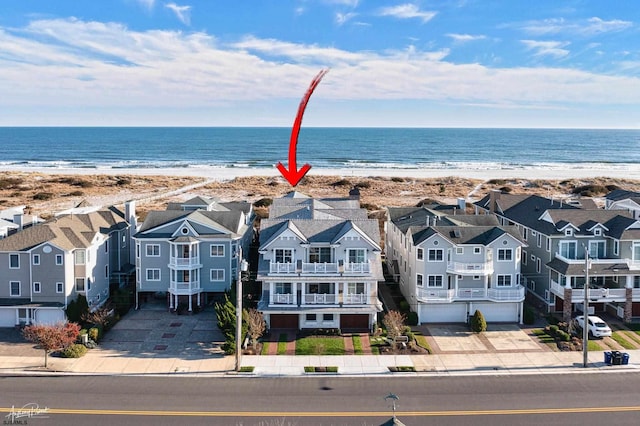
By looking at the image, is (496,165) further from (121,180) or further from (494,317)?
(494,317)

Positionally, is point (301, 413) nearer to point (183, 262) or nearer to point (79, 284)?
point (183, 262)

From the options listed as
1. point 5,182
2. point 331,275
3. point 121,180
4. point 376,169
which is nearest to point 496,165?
point 376,169

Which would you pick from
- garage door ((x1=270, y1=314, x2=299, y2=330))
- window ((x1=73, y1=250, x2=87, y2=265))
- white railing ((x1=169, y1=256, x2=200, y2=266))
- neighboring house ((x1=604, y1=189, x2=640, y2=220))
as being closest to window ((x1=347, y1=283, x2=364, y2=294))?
garage door ((x1=270, y1=314, x2=299, y2=330))

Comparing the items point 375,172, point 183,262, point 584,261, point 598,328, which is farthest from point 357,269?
point 375,172

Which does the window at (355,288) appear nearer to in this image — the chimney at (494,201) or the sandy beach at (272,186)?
the chimney at (494,201)

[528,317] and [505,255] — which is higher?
[505,255]
